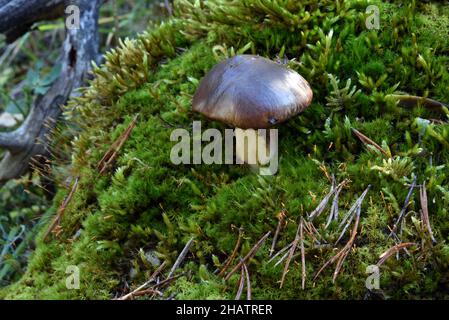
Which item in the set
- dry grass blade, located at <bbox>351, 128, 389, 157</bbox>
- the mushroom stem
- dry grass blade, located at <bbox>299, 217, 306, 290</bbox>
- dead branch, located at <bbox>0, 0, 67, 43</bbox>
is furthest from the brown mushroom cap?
dead branch, located at <bbox>0, 0, 67, 43</bbox>

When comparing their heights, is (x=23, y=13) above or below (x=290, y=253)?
above

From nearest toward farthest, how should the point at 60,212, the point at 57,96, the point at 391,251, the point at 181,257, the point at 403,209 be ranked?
the point at 391,251 → the point at 403,209 → the point at 181,257 → the point at 60,212 → the point at 57,96

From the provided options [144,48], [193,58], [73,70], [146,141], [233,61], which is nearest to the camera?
[233,61]

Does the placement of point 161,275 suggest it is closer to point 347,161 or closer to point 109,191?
point 109,191

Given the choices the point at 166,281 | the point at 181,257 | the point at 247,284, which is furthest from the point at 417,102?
the point at 166,281

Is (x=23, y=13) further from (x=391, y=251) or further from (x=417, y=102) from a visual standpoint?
(x=391, y=251)

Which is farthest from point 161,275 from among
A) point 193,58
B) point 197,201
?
point 193,58
